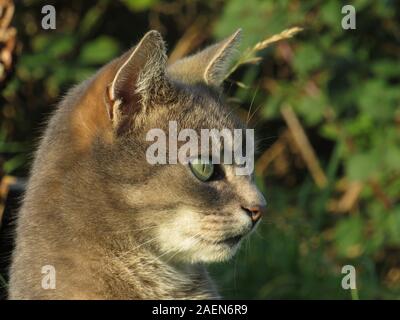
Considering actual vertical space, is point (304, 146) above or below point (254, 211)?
above

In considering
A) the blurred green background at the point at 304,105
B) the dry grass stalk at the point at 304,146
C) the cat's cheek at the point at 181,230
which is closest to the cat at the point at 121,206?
the cat's cheek at the point at 181,230

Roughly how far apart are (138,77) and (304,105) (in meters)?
2.76

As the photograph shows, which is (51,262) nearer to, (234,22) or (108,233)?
(108,233)

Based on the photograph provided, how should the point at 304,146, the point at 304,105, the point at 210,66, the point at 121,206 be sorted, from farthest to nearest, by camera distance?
the point at 304,146 < the point at 304,105 < the point at 210,66 < the point at 121,206

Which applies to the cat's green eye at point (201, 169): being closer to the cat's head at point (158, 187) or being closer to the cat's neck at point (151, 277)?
the cat's head at point (158, 187)

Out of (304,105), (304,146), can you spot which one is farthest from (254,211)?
(304,146)

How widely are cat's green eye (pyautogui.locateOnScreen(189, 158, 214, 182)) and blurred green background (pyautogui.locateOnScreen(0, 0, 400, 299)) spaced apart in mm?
1386

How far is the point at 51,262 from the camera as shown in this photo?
9.59ft

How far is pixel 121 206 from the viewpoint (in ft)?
9.50

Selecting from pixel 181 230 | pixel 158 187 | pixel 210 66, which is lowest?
pixel 181 230

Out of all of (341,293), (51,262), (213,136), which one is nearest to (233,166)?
(213,136)

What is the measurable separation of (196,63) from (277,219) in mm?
1923

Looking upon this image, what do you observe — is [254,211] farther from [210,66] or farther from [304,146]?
[304,146]

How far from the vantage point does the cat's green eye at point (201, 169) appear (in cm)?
294
